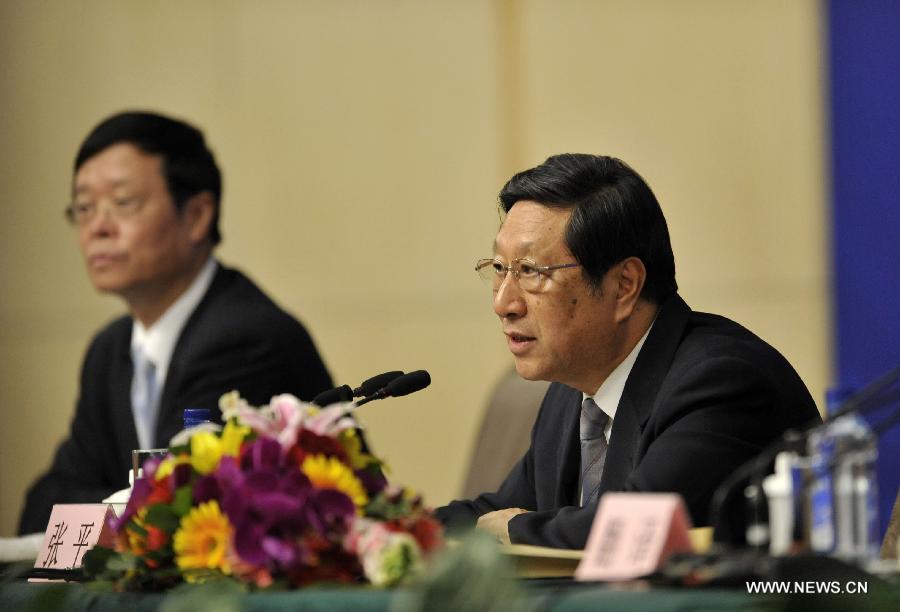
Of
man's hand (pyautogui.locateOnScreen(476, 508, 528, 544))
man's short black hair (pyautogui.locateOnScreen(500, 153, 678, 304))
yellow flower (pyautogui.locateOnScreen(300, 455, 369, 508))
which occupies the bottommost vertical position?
man's hand (pyautogui.locateOnScreen(476, 508, 528, 544))

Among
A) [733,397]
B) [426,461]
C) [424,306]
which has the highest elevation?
[733,397]

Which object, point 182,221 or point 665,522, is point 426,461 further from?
point 665,522

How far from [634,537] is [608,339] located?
1.10 meters

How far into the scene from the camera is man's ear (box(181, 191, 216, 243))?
3832 millimetres

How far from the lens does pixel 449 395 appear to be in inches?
210

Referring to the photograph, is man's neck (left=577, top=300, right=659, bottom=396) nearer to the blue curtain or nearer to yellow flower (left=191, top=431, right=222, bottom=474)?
yellow flower (left=191, top=431, right=222, bottom=474)

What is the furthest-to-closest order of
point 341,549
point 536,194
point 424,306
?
point 424,306, point 536,194, point 341,549

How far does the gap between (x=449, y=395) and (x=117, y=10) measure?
1813mm

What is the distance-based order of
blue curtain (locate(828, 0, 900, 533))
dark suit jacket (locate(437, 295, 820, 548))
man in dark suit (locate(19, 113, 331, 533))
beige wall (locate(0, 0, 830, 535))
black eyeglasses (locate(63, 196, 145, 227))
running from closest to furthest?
dark suit jacket (locate(437, 295, 820, 548)) < man in dark suit (locate(19, 113, 331, 533)) < black eyeglasses (locate(63, 196, 145, 227)) < blue curtain (locate(828, 0, 900, 533)) < beige wall (locate(0, 0, 830, 535))

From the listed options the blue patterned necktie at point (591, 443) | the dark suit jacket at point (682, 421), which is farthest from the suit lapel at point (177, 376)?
the blue patterned necktie at point (591, 443)

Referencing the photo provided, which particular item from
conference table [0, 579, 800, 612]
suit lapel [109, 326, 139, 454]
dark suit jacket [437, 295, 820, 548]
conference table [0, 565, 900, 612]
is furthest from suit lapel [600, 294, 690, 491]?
suit lapel [109, 326, 139, 454]

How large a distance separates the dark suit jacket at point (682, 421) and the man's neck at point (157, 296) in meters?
1.33

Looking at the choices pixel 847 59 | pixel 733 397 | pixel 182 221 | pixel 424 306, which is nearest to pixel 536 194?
pixel 733 397

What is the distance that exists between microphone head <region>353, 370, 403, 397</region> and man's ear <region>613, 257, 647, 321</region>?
0.46m
